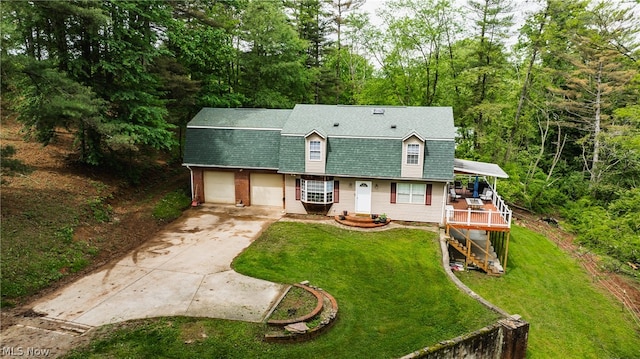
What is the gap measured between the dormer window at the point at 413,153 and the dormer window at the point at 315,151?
4.11m

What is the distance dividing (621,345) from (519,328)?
510 centimetres

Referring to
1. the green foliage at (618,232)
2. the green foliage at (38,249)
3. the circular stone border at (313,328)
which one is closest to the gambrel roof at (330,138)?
the green foliage at (618,232)

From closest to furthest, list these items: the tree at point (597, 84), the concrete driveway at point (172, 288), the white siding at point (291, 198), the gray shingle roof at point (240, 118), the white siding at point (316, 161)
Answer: the concrete driveway at point (172, 288) < the white siding at point (316, 161) < the white siding at point (291, 198) < the gray shingle roof at point (240, 118) < the tree at point (597, 84)

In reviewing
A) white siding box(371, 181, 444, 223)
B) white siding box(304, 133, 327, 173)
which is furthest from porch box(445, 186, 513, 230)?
white siding box(304, 133, 327, 173)

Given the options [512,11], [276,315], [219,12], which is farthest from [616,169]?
[219,12]

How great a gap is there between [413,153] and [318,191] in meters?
4.80

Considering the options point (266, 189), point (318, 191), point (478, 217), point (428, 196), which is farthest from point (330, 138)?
point (478, 217)

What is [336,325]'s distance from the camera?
10219 millimetres

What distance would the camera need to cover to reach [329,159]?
18203mm

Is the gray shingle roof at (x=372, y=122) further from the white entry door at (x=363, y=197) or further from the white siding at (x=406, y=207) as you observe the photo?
the white siding at (x=406, y=207)

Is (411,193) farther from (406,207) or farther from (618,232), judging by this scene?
(618,232)

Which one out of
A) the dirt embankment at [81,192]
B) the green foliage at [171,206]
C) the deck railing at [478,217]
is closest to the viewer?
the dirt embankment at [81,192]

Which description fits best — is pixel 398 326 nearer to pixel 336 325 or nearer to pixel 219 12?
pixel 336 325

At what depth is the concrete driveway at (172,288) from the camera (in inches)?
406
